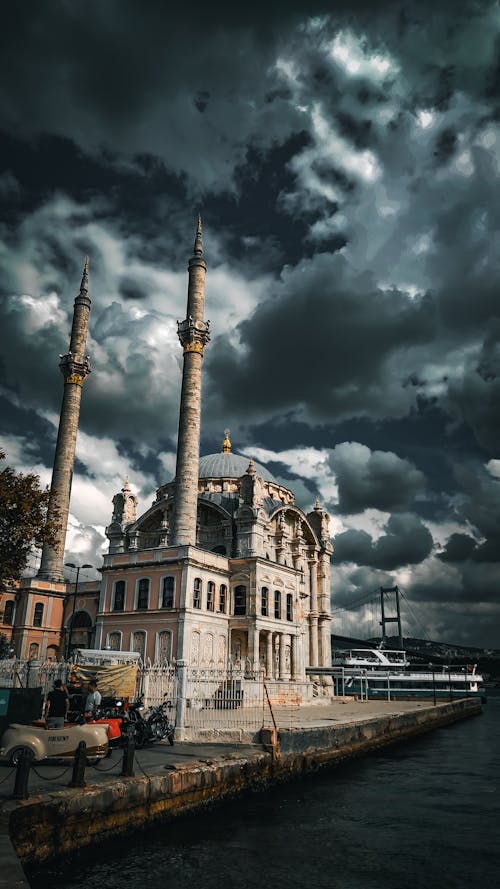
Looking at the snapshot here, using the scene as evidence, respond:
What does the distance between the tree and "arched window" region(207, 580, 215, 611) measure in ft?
52.7

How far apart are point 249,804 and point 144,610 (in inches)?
955

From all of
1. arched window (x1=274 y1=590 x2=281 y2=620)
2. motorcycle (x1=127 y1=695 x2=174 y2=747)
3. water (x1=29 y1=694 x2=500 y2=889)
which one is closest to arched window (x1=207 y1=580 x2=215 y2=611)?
arched window (x1=274 y1=590 x2=281 y2=620)

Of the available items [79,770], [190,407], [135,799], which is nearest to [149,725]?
[135,799]

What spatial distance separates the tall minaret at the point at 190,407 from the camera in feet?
135

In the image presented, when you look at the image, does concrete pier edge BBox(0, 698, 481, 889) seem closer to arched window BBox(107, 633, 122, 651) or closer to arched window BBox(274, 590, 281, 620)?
arched window BBox(107, 633, 122, 651)

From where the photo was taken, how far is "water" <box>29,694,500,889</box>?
10.4 m

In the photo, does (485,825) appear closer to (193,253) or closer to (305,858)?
(305,858)

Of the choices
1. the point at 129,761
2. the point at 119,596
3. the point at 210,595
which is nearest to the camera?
the point at 129,761

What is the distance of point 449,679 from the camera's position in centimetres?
7312

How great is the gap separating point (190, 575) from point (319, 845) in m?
25.9

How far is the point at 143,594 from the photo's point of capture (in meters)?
39.4

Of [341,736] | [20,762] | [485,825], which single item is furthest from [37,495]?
[485,825]

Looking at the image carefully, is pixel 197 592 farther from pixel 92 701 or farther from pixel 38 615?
pixel 92 701

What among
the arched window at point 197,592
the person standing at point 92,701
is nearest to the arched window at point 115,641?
the arched window at point 197,592
